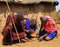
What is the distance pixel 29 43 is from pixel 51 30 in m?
0.90

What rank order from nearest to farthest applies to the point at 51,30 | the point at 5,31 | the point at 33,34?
the point at 5,31 < the point at 51,30 < the point at 33,34

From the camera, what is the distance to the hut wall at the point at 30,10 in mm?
11406

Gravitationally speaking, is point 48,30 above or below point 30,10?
below

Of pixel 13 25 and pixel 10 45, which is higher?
pixel 13 25

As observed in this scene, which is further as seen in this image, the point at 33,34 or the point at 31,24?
the point at 33,34

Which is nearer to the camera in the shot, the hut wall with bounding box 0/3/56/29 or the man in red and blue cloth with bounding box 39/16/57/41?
the man in red and blue cloth with bounding box 39/16/57/41

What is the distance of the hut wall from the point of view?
37.4ft

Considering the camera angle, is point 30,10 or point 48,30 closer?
point 48,30

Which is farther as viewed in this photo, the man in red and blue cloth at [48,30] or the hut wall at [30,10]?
the hut wall at [30,10]

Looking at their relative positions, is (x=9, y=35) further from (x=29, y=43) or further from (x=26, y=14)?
(x=26, y=14)

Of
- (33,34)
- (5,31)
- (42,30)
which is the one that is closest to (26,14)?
(33,34)

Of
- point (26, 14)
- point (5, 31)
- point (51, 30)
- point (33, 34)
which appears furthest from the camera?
point (26, 14)

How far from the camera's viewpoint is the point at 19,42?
28.6 ft

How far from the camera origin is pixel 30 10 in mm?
12312
